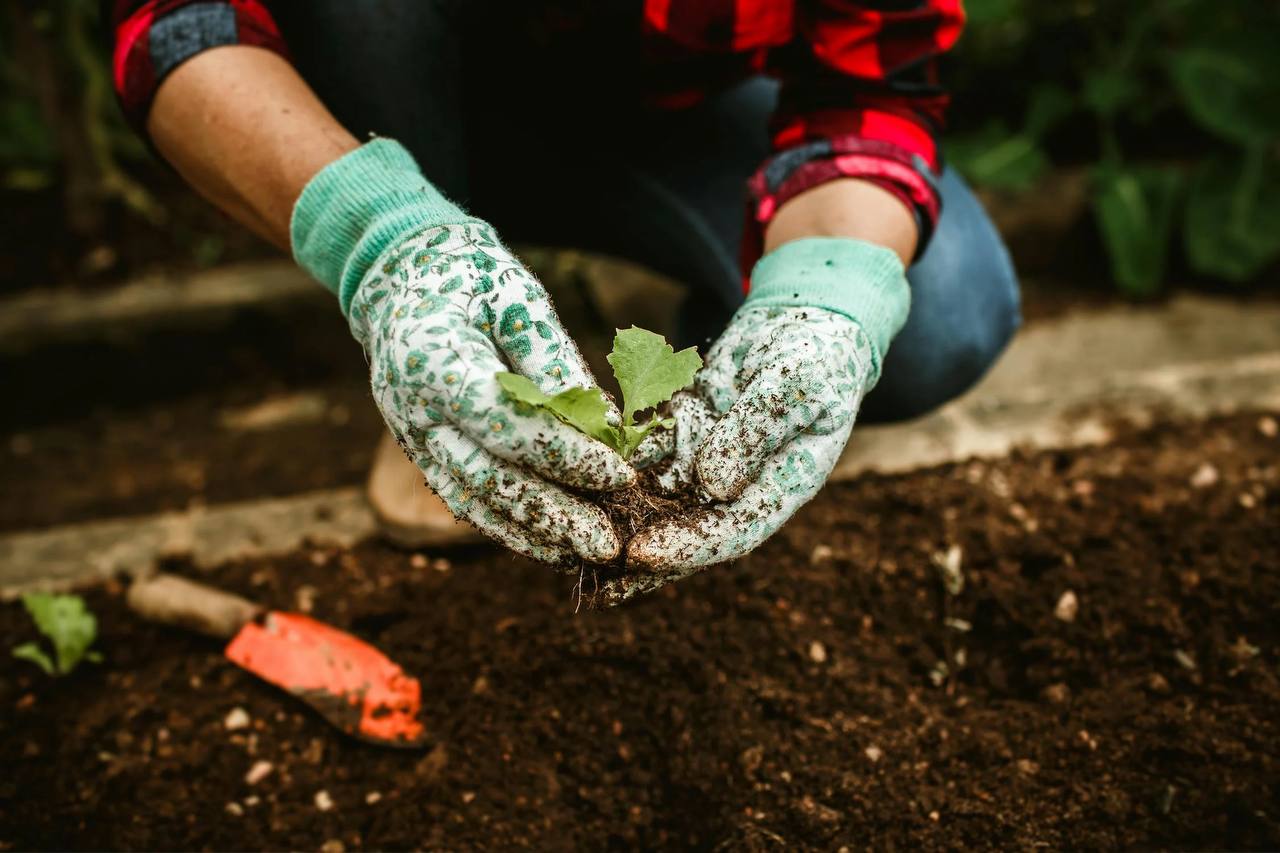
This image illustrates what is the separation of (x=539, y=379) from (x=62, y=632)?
0.96 metres

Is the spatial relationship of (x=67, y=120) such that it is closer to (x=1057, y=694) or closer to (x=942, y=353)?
(x=942, y=353)

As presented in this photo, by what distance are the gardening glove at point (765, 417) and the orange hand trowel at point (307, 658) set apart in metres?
0.50

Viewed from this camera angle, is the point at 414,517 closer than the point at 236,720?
No

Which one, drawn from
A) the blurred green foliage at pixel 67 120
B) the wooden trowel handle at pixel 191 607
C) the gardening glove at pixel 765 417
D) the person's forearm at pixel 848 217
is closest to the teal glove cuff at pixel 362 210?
the gardening glove at pixel 765 417

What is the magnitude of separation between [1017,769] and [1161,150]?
8.12 ft

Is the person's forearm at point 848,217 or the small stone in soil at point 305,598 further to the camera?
the small stone in soil at point 305,598

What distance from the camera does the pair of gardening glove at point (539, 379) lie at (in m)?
→ 0.97

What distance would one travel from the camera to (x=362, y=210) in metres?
1.08

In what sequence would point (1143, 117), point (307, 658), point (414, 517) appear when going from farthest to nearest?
point (1143, 117)
point (414, 517)
point (307, 658)

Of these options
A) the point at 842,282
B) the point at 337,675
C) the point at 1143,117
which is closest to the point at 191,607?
the point at 337,675

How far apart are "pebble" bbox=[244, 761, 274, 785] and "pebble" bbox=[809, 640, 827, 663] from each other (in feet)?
2.53

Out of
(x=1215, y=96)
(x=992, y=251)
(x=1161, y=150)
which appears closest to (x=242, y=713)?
(x=992, y=251)

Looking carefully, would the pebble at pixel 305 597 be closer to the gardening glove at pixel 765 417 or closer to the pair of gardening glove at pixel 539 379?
the pair of gardening glove at pixel 539 379

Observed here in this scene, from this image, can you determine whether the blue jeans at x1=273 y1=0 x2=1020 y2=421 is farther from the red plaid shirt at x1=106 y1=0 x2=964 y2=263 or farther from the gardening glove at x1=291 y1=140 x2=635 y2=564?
the gardening glove at x1=291 y1=140 x2=635 y2=564
